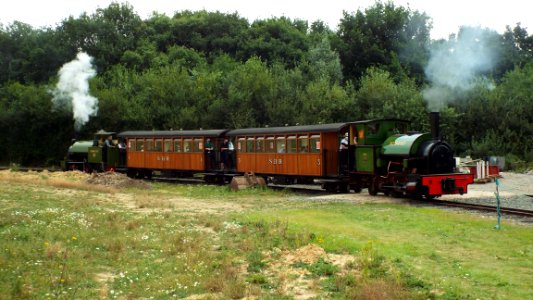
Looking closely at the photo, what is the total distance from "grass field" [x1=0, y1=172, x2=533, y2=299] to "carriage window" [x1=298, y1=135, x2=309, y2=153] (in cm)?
735

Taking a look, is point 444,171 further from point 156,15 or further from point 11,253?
point 156,15

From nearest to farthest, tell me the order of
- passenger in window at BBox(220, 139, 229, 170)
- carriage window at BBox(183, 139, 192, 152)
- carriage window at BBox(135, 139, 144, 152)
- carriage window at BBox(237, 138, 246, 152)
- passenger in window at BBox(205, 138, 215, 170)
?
carriage window at BBox(237, 138, 246, 152) < passenger in window at BBox(220, 139, 229, 170) < passenger in window at BBox(205, 138, 215, 170) < carriage window at BBox(183, 139, 192, 152) < carriage window at BBox(135, 139, 144, 152)

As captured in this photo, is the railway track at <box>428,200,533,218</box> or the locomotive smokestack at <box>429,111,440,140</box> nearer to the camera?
the railway track at <box>428,200,533,218</box>

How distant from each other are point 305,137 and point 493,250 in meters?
15.0

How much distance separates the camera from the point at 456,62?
29.1 meters

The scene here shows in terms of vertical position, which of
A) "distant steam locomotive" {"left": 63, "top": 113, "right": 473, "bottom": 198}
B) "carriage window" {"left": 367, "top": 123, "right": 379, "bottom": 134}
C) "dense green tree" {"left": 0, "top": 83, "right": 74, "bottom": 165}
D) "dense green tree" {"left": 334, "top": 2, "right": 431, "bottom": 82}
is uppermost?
"dense green tree" {"left": 334, "top": 2, "right": 431, "bottom": 82}

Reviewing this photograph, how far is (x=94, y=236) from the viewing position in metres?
14.1

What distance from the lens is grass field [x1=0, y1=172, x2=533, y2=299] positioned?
9.62m

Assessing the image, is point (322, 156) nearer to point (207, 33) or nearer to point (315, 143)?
point (315, 143)

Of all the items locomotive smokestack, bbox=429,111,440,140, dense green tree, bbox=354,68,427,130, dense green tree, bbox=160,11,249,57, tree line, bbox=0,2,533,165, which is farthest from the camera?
dense green tree, bbox=160,11,249,57


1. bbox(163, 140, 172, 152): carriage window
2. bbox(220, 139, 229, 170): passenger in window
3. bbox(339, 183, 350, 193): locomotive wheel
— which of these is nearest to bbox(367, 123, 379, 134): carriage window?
bbox(339, 183, 350, 193): locomotive wheel

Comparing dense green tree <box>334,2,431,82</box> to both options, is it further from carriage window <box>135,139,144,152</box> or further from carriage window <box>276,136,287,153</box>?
carriage window <box>276,136,287,153</box>

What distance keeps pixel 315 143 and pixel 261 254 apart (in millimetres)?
14232

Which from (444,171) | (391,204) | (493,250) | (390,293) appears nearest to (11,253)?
(390,293)
